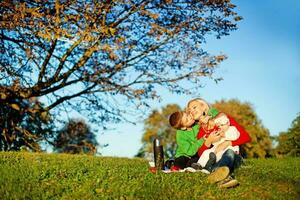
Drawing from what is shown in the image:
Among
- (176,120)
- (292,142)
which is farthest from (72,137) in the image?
(292,142)

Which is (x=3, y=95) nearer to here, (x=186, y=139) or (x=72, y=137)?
(x=72, y=137)

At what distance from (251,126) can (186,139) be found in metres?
47.3

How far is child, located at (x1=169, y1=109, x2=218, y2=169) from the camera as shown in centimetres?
977

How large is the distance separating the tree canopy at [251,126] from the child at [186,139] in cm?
4297

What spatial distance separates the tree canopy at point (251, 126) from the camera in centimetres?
5303

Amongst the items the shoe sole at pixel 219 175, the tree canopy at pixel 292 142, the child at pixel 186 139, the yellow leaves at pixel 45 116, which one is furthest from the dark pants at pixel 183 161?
the tree canopy at pixel 292 142

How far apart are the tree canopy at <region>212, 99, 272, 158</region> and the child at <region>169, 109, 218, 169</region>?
42970 millimetres

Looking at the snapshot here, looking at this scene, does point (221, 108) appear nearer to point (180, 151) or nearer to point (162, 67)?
point (162, 67)

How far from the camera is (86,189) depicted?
22.8 feet

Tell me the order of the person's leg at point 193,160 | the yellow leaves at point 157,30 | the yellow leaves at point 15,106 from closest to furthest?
the person's leg at point 193,160 → the yellow leaves at point 157,30 → the yellow leaves at point 15,106

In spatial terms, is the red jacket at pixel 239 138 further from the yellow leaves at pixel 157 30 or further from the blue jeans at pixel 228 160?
the yellow leaves at pixel 157 30

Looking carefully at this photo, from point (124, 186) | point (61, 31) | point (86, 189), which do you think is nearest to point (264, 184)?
point (124, 186)

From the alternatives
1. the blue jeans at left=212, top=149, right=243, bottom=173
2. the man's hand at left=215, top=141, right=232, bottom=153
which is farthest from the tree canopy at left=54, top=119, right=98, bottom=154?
the blue jeans at left=212, top=149, right=243, bottom=173

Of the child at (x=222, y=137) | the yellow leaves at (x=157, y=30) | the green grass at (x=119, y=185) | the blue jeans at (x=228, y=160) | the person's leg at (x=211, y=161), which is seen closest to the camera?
the green grass at (x=119, y=185)
